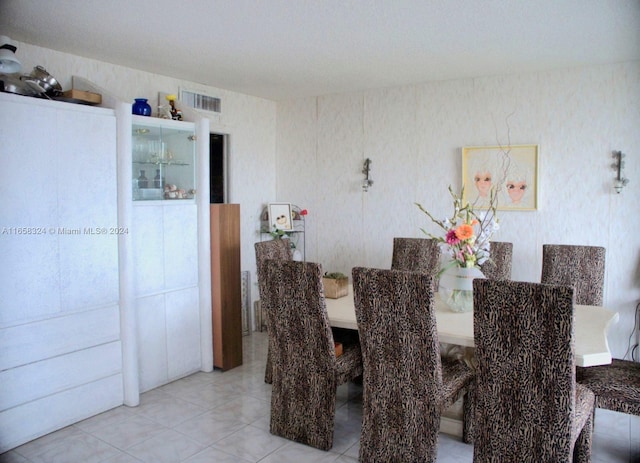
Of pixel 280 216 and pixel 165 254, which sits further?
pixel 280 216

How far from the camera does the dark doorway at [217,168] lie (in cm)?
487

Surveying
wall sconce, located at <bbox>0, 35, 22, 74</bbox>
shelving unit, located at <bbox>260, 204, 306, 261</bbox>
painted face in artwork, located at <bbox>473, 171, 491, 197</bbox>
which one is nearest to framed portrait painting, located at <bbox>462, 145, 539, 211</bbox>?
painted face in artwork, located at <bbox>473, 171, 491, 197</bbox>

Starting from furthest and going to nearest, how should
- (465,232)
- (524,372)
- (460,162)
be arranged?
1. (460,162)
2. (465,232)
3. (524,372)

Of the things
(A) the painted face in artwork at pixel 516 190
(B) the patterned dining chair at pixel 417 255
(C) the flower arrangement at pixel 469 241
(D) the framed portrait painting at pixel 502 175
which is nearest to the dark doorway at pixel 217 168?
(B) the patterned dining chair at pixel 417 255

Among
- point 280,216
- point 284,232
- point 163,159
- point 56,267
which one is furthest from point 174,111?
point 284,232

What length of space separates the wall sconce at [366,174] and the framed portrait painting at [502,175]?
0.96 m

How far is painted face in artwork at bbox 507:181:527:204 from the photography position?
4223 millimetres

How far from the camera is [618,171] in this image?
12.6ft

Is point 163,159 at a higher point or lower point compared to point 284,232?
higher

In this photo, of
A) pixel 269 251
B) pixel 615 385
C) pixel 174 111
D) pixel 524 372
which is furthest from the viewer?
pixel 174 111

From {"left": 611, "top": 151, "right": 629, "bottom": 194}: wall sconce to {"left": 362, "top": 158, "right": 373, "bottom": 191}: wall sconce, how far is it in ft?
6.95

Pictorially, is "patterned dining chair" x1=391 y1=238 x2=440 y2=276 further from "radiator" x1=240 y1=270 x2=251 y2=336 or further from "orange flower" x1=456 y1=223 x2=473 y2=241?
"radiator" x1=240 y1=270 x2=251 y2=336

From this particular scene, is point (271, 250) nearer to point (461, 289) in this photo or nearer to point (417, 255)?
point (417, 255)

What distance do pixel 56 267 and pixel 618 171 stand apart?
411 cm
